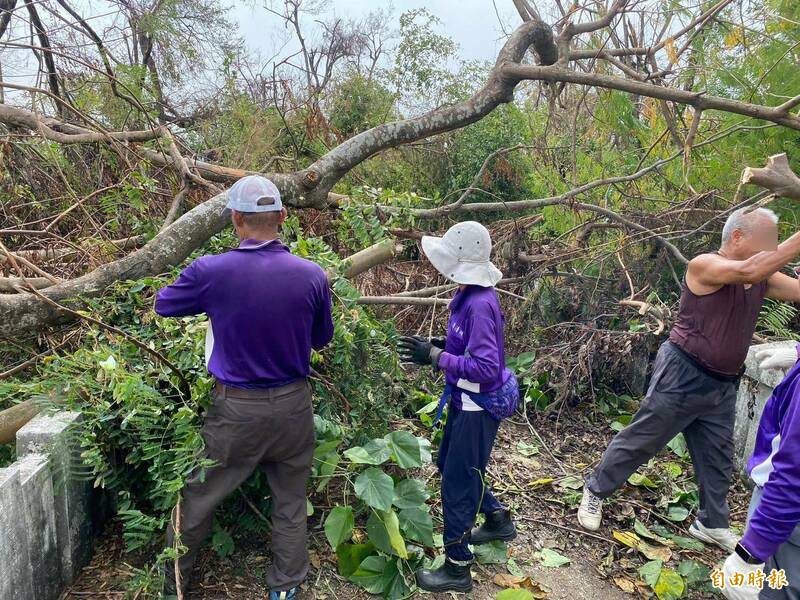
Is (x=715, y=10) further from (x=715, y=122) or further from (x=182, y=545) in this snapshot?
(x=182, y=545)

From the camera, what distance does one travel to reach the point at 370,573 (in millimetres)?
2738

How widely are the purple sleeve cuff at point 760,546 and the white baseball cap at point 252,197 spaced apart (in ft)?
6.83

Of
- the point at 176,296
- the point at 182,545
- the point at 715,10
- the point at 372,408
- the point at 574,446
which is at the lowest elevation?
the point at 574,446

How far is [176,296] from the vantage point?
223cm

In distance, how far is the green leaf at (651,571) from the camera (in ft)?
9.65

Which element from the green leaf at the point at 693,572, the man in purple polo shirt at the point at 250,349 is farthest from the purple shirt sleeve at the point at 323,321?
the green leaf at the point at 693,572

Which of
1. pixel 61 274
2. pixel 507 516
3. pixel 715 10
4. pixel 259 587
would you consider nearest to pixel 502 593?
pixel 507 516

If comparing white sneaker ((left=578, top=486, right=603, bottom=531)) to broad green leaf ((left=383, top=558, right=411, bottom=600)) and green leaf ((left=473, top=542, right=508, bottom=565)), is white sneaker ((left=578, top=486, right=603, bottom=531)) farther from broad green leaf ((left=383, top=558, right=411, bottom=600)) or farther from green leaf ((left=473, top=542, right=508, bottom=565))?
broad green leaf ((left=383, top=558, right=411, bottom=600))

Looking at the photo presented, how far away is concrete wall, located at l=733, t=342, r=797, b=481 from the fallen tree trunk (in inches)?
163

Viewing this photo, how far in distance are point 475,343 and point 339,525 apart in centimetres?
108

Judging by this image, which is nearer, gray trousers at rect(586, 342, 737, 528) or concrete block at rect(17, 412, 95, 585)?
concrete block at rect(17, 412, 95, 585)

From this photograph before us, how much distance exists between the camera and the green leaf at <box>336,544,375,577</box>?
2.76 meters

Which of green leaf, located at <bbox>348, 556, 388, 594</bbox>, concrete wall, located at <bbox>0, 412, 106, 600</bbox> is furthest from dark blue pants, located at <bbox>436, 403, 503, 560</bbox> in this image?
concrete wall, located at <bbox>0, 412, 106, 600</bbox>

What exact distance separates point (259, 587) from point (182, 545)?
542 millimetres
